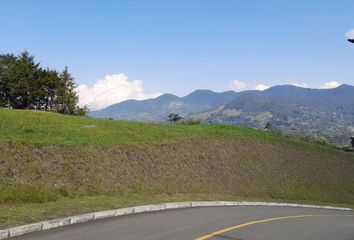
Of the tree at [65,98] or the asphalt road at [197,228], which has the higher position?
the tree at [65,98]

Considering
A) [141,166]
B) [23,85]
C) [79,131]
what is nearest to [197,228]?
[141,166]

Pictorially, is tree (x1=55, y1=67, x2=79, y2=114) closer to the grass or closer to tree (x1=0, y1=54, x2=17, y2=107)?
tree (x1=0, y1=54, x2=17, y2=107)

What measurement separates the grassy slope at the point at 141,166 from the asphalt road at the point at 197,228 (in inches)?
66.3

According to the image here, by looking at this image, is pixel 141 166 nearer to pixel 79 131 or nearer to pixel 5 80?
pixel 79 131

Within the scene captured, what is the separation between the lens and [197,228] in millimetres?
14125

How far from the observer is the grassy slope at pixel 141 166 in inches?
774

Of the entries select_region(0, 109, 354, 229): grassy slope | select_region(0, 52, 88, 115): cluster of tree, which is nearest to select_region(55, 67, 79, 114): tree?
select_region(0, 52, 88, 115): cluster of tree

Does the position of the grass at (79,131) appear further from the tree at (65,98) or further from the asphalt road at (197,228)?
the tree at (65,98)

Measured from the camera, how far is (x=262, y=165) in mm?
37719

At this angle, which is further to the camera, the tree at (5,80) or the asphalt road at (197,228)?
the tree at (5,80)

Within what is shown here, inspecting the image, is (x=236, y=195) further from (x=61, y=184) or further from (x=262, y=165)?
(x=61, y=184)

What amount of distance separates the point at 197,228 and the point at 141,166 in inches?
544

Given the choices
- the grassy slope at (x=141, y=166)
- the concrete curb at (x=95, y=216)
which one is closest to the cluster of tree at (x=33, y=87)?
the grassy slope at (x=141, y=166)

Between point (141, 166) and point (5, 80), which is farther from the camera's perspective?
point (5, 80)
